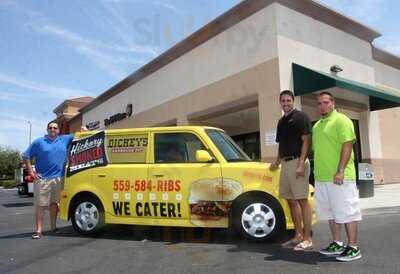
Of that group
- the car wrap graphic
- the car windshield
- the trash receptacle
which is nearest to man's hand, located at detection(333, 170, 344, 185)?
the car windshield

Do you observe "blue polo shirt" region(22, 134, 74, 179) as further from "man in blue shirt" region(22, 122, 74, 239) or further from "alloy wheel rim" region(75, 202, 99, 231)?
"alloy wheel rim" region(75, 202, 99, 231)

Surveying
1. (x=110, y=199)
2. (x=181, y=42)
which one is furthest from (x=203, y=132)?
(x=181, y=42)

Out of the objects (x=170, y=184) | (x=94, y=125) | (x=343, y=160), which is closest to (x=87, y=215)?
(x=170, y=184)

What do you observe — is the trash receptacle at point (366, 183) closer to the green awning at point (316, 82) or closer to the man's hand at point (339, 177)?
the green awning at point (316, 82)

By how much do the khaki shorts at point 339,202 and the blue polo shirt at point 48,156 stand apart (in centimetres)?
441

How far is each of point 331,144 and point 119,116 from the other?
77.4ft

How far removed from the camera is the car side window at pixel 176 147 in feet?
23.5

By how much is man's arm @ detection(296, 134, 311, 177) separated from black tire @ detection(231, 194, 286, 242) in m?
0.70

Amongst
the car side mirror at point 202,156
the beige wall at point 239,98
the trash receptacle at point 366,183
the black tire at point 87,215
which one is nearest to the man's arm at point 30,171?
the black tire at point 87,215

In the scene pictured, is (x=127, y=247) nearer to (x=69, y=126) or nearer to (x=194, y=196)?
(x=194, y=196)

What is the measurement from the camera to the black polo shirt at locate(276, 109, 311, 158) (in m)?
6.16

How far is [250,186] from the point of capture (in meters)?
6.58

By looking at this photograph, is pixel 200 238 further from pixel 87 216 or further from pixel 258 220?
Answer: pixel 87 216

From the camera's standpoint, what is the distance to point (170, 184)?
7.02 m
